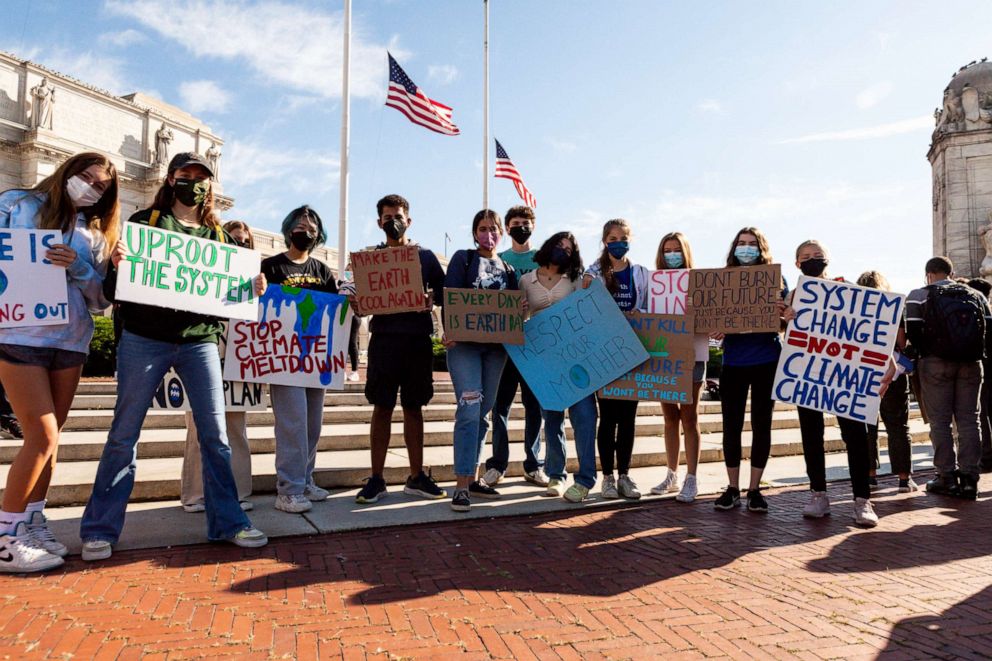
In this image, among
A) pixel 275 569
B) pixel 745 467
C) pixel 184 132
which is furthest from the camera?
pixel 184 132

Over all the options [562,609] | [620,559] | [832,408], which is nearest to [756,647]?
[562,609]

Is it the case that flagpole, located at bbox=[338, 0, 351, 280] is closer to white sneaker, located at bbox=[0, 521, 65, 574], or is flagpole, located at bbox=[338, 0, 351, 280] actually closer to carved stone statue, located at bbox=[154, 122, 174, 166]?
white sneaker, located at bbox=[0, 521, 65, 574]

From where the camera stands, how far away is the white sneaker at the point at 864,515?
17.1 ft

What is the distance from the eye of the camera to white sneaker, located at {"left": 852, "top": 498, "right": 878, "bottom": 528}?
5.20m

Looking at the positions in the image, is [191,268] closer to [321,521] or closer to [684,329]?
[321,521]

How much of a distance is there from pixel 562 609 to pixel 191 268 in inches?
120

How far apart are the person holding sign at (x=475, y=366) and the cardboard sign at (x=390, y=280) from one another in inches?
12.0

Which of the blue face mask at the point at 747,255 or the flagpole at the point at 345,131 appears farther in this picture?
the flagpole at the point at 345,131

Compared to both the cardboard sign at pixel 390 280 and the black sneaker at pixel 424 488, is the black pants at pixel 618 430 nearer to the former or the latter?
the black sneaker at pixel 424 488

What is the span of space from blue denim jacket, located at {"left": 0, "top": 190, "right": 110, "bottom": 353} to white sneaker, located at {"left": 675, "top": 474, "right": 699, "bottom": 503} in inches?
183

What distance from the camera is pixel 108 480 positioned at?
3988 millimetres

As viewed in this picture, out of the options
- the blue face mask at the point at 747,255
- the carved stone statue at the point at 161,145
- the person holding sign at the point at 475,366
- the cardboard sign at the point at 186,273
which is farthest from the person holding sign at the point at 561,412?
the carved stone statue at the point at 161,145

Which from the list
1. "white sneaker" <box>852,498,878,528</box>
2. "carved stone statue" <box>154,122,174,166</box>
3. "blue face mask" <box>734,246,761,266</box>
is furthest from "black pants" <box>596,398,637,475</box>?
"carved stone statue" <box>154,122,174,166</box>

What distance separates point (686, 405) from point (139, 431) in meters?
4.24
